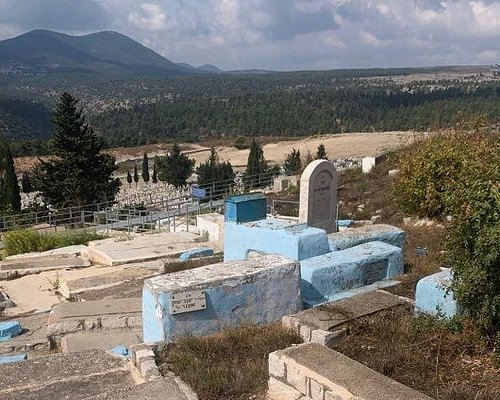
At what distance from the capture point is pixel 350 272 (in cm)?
759

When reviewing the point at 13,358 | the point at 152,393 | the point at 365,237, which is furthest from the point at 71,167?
the point at 152,393

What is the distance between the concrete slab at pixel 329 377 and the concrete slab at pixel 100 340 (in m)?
3.00

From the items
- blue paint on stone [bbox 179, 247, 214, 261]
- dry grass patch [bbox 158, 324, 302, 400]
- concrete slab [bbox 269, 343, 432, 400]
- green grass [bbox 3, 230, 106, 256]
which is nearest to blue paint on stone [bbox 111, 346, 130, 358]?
dry grass patch [bbox 158, 324, 302, 400]

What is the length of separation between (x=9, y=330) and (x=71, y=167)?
2442 cm

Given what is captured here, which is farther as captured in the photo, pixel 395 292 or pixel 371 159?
pixel 371 159

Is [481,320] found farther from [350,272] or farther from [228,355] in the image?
[350,272]

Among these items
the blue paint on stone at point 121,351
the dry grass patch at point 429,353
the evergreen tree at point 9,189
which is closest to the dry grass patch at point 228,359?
the dry grass patch at point 429,353

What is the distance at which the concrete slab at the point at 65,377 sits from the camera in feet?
15.6

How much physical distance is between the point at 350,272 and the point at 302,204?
163 inches

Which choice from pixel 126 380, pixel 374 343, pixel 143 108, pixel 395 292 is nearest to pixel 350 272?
pixel 395 292

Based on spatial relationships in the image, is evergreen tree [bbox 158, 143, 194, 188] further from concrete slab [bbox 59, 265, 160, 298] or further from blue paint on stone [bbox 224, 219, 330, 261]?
blue paint on stone [bbox 224, 219, 330, 261]

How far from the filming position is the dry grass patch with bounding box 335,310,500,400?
4328 millimetres

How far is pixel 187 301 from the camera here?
5906 millimetres

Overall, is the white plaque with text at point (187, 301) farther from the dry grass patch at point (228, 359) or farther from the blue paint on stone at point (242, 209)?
the blue paint on stone at point (242, 209)
